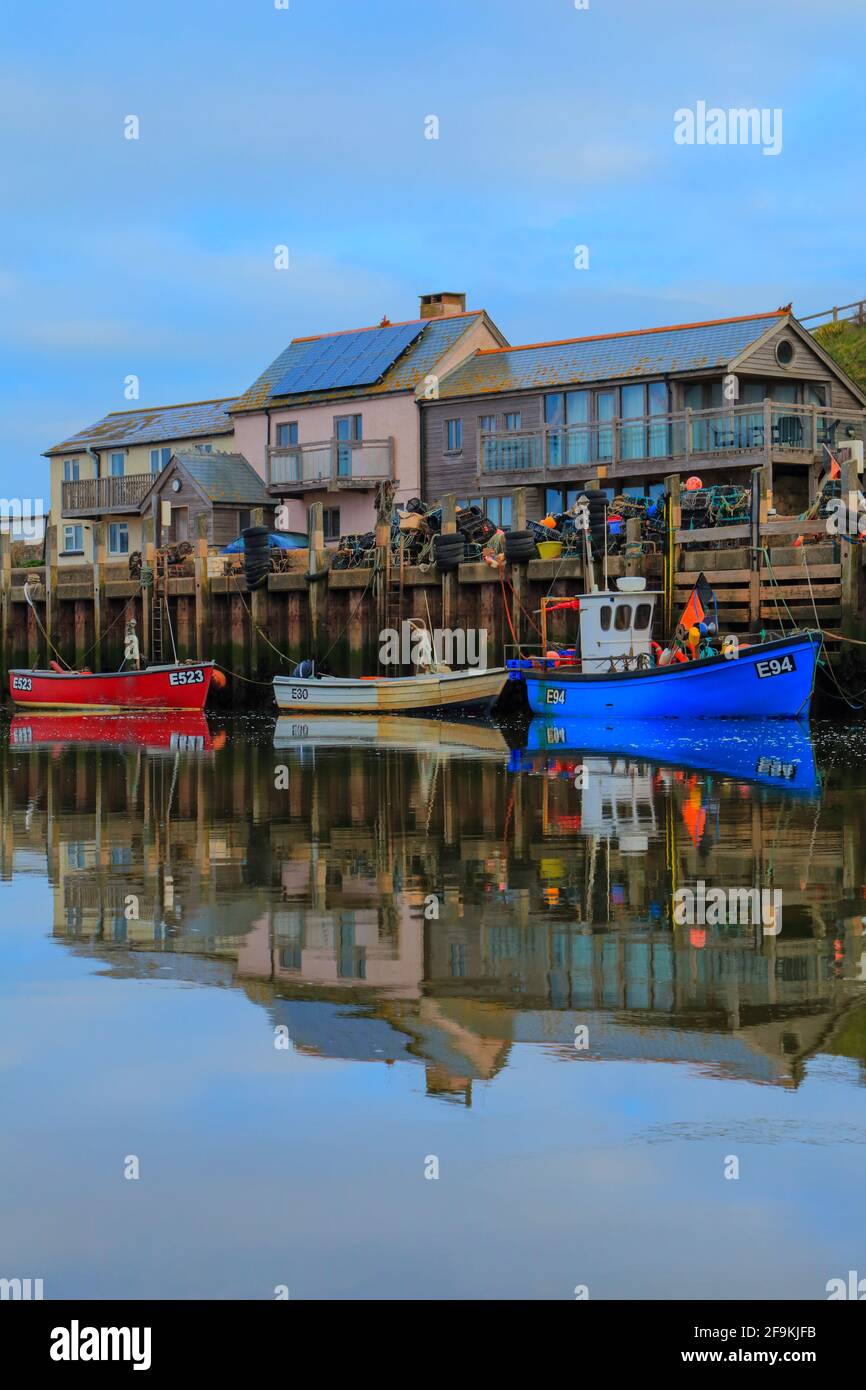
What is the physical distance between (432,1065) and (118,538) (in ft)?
201

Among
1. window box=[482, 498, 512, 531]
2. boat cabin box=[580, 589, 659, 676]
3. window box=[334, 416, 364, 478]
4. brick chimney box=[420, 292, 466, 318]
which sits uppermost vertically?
brick chimney box=[420, 292, 466, 318]

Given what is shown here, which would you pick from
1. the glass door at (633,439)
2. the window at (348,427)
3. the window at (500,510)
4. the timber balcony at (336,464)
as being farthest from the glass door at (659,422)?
the window at (348,427)

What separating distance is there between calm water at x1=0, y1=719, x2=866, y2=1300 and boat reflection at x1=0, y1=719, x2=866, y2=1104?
5 centimetres

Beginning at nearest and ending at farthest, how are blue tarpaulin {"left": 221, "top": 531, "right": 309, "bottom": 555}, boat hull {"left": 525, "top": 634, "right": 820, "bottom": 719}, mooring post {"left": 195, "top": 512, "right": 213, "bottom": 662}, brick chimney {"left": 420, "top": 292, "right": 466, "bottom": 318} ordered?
1. boat hull {"left": 525, "top": 634, "right": 820, "bottom": 719}
2. mooring post {"left": 195, "top": 512, "right": 213, "bottom": 662}
3. blue tarpaulin {"left": 221, "top": 531, "right": 309, "bottom": 555}
4. brick chimney {"left": 420, "top": 292, "right": 466, "bottom": 318}

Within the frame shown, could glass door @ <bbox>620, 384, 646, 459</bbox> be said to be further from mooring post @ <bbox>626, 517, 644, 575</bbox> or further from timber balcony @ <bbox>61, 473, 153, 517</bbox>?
timber balcony @ <bbox>61, 473, 153, 517</bbox>

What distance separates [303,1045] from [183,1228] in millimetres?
2483

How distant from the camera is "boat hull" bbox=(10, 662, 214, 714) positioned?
142ft

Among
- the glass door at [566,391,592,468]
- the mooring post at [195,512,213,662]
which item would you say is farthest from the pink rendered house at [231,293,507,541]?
the mooring post at [195,512,213,662]

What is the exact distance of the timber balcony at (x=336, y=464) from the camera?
57.5m

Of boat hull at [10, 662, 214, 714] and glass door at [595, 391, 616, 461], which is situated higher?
glass door at [595, 391, 616, 461]

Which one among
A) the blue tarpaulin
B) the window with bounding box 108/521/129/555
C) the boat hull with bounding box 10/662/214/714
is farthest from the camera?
the window with bounding box 108/521/129/555

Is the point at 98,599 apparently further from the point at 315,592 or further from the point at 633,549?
the point at 633,549

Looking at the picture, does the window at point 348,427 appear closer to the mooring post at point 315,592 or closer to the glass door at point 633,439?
the glass door at point 633,439
